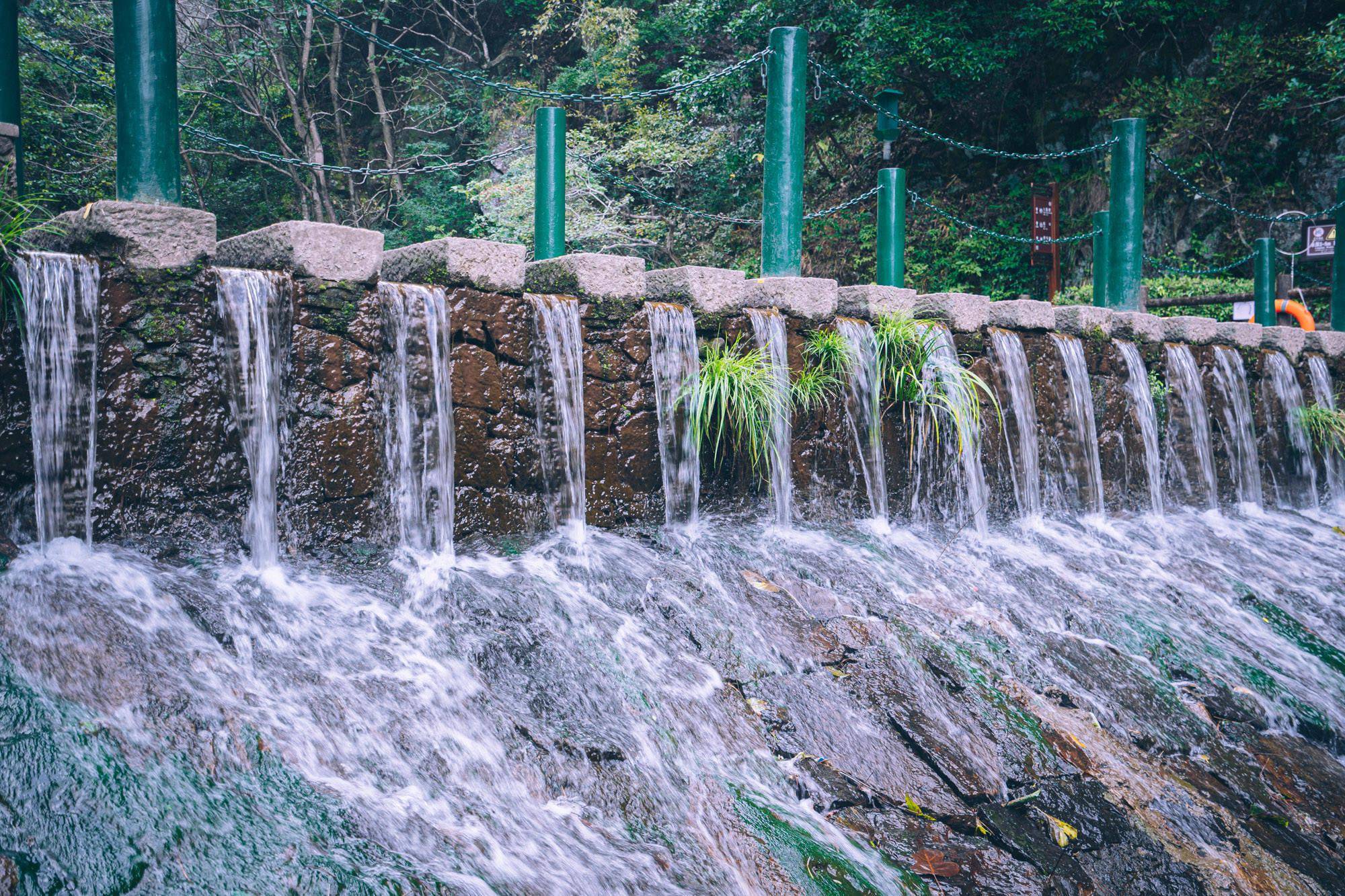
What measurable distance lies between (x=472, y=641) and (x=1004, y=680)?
6.68ft

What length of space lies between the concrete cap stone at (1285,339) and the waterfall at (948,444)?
3.47 metres

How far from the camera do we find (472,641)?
2967mm

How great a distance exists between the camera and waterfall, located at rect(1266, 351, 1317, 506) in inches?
266

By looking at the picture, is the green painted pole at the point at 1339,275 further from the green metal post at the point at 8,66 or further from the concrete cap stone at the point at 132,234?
the green metal post at the point at 8,66

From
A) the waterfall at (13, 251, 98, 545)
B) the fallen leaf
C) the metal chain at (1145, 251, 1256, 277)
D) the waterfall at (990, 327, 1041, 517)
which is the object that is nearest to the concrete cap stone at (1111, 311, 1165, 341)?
the waterfall at (990, 327, 1041, 517)

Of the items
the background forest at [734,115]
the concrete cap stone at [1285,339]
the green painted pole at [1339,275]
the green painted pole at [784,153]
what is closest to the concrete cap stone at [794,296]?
the green painted pole at [784,153]

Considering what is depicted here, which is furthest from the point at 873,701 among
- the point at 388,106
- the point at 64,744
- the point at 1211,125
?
the point at 388,106

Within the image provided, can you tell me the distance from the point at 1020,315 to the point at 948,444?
1.13 metres

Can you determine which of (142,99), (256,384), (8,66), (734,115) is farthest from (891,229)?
(734,115)

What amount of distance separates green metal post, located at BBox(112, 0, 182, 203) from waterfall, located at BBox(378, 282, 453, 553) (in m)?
0.89

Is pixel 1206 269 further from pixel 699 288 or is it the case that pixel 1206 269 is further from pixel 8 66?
pixel 8 66

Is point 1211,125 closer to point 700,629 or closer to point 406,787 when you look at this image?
point 700,629

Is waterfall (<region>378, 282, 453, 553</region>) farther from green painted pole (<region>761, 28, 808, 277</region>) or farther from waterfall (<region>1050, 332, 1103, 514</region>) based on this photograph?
waterfall (<region>1050, 332, 1103, 514</region>)

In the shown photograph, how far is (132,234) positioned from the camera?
300 centimetres
